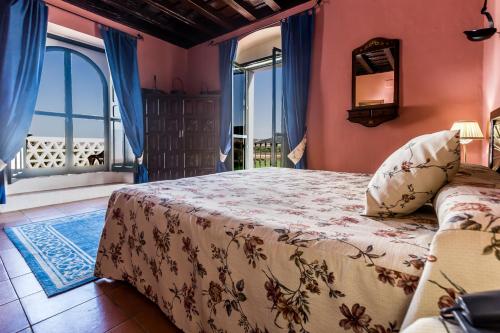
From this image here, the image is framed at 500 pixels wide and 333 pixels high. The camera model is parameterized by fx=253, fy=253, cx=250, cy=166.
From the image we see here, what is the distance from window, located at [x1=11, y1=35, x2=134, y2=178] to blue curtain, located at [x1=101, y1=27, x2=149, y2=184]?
45 centimetres

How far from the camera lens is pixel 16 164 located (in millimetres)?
3574

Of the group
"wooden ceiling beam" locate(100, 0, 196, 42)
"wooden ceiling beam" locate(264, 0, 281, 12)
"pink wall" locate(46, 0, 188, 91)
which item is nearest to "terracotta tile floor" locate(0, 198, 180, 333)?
"pink wall" locate(46, 0, 188, 91)

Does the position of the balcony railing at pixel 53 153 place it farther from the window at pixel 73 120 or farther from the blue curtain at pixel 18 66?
the blue curtain at pixel 18 66

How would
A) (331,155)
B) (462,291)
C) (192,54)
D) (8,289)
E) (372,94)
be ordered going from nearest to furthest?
(462,291), (8,289), (372,94), (331,155), (192,54)

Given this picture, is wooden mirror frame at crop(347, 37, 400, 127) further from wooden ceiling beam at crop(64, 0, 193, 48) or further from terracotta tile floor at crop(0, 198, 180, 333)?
wooden ceiling beam at crop(64, 0, 193, 48)

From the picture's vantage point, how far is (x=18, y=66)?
2943 millimetres

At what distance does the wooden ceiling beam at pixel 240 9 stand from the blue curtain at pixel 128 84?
5.71 ft

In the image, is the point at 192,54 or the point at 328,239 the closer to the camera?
the point at 328,239

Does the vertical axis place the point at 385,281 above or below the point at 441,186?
below

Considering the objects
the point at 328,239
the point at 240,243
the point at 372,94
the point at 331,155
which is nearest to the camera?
the point at 328,239

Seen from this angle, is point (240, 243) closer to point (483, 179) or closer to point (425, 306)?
point (425, 306)

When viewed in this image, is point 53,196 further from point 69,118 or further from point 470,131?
point 470,131

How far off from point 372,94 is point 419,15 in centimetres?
86

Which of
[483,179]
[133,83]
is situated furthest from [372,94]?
[133,83]
